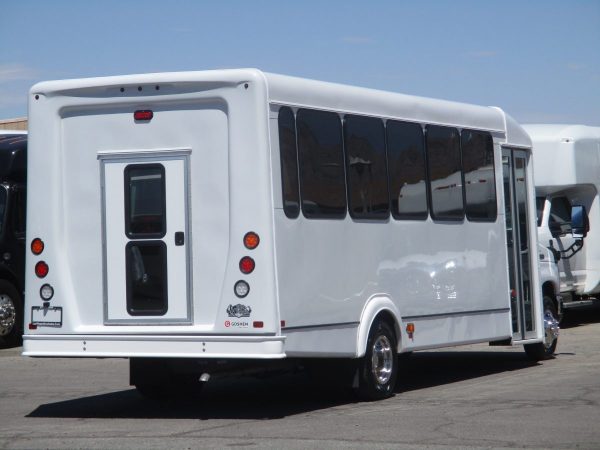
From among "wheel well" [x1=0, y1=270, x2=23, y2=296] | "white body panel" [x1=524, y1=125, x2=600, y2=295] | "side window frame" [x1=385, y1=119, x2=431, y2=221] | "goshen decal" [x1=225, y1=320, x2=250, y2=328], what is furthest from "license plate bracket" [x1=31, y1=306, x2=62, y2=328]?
"white body panel" [x1=524, y1=125, x2=600, y2=295]

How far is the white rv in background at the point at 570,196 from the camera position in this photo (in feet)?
67.8

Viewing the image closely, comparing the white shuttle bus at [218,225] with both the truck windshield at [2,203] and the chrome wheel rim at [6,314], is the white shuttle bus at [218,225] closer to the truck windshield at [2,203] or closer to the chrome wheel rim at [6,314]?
the chrome wheel rim at [6,314]

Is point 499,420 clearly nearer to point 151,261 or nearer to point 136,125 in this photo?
point 151,261

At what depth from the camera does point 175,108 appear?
36.2 feet

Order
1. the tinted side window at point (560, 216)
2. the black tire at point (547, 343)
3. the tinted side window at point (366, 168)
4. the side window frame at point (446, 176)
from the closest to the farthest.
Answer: the tinted side window at point (366, 168)
the side window frame at point (446, 176)
the black tire at point (547, 343)
the tinted side window at point (560, 216)

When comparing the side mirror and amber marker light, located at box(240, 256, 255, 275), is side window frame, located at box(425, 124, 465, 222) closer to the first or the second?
amber marker light, located at box(240, 256, 255, 275)

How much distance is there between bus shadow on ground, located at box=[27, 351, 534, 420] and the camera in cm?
1157

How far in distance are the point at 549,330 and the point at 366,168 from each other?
5.08 m

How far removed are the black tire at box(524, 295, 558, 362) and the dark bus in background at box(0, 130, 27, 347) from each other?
309 inches

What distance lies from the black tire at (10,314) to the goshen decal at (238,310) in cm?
921

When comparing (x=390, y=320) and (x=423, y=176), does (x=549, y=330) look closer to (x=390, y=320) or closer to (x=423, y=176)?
(x=423, y=176)

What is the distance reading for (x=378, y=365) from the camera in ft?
39.9

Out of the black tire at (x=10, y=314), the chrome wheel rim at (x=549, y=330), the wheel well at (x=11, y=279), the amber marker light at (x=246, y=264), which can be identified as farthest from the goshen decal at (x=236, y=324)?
the wheel well at (x=11, y=279)

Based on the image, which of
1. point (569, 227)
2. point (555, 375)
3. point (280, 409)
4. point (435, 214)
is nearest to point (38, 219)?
point (280, 409)
